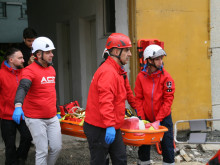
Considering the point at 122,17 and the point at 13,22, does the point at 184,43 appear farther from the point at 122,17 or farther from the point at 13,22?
the point at 13,22

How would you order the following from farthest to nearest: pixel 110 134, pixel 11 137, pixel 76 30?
pixel 76 30 → pixel 11 137 → pixel 110 134

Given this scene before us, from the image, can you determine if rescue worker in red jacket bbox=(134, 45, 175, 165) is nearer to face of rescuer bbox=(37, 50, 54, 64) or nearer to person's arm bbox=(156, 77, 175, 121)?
person's arm bbox=(156, 77, 175, 121)

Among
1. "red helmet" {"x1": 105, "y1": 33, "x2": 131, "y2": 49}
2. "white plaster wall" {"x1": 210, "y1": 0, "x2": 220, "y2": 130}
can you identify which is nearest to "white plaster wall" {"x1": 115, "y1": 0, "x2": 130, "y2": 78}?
"white plaster wall" {"x1": 210, "y1": 0, "x2": 220, "y2": 130}

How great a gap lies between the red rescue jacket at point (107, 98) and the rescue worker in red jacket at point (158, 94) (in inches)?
39.1

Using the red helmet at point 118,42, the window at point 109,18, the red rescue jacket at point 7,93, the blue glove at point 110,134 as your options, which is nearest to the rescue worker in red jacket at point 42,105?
the red rescue jacket at point 7,93

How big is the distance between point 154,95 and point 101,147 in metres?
1.34

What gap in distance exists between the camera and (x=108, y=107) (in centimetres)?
370

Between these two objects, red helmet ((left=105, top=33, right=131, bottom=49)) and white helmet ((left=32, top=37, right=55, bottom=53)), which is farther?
white helmet ((left=32, top=37, right=55, bottom=53))

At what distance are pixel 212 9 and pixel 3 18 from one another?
15531 mm

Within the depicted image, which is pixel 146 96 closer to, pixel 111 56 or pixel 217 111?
pixel 111 56

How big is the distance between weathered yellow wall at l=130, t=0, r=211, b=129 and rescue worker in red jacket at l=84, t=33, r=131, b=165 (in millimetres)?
2705

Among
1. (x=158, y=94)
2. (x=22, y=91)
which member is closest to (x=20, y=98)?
(x=22, y=91)

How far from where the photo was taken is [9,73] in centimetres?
518

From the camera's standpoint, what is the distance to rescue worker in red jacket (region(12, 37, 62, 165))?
452 cm
